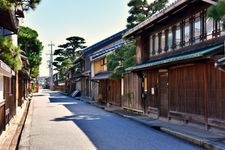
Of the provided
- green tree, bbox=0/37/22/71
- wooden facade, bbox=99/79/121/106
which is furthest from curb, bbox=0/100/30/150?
wooden facade, bbox=99/79/121/106

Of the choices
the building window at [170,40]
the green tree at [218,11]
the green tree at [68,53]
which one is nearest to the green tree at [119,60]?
the building window at [170,40]

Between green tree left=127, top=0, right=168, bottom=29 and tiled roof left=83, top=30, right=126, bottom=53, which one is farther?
tiled roof left=83, top=30, right=126, bottom=53

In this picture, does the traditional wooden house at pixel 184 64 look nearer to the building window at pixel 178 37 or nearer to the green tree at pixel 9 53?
the building window at pixel 178 37

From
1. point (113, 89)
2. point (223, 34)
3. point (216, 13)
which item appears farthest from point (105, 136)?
point (113, 89)

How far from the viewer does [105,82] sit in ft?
137

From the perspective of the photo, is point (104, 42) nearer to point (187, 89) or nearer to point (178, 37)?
point (178, 37)

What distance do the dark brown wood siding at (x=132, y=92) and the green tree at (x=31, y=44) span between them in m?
27.2

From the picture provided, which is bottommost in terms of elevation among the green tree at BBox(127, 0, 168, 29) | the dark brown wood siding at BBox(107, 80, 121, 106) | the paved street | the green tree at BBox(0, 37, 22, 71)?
the paved street

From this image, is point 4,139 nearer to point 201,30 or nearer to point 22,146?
point 22,146

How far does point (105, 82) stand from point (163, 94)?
19.8 meters

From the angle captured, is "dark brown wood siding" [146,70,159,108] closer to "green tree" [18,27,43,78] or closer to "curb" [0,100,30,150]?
"curb" [0,100,30,150]

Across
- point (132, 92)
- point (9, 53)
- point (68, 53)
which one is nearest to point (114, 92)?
point (132, 92)

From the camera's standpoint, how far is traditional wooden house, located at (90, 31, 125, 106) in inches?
1408

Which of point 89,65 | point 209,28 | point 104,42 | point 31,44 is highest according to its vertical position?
point 31,44
